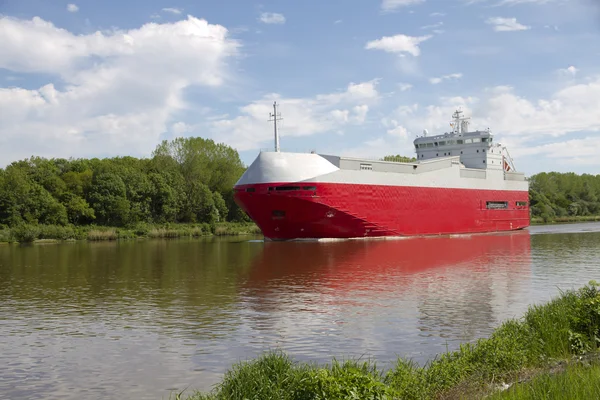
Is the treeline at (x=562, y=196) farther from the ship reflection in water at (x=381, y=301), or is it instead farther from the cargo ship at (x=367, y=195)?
the ship reflection in water at (x=381, y=301)

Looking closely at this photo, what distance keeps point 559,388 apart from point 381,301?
860 cm

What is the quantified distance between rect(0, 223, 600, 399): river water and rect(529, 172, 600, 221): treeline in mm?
75158

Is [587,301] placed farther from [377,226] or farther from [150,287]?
[377,226]

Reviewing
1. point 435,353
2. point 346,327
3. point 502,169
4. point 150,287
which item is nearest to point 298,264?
point 150,287

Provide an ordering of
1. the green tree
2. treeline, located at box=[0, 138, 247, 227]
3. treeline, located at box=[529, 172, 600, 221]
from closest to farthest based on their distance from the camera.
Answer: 1. treeline, located at box=[0, 138, 247, 227]
2. the green tree
3. treeline, located at box=[529, 172, 600, 221]

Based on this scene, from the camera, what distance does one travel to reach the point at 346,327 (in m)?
11.6

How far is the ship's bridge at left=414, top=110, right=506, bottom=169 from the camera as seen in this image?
177 feet

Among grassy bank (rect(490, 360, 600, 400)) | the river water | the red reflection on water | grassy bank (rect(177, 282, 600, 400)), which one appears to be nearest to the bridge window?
the red reflection on water

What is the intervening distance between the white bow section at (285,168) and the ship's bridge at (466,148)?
2023 centimetres

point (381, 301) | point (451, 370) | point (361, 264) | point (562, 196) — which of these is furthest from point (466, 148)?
point (562, 196)

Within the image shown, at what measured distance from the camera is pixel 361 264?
960 inches

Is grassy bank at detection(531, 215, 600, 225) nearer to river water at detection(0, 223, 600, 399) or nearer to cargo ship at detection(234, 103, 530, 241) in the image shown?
cargo ship at detection(234, 103, 530, 241)

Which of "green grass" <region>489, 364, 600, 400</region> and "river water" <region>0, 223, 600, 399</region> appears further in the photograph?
"river water" <region>0, 223, 600, 399</region>

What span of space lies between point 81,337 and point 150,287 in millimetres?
7146
